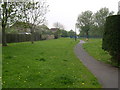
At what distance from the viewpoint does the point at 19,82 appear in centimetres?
612

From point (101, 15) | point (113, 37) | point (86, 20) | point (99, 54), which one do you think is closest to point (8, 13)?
point (99, 54)

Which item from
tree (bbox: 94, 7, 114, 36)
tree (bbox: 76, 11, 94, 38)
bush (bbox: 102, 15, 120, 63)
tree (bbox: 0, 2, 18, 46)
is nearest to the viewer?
bush (bbox: 102, 15, 120, 63)

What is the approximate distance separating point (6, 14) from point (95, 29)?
58907mm

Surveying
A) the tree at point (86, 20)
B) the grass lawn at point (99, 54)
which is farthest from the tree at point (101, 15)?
the grass lawn at point (99, 54)

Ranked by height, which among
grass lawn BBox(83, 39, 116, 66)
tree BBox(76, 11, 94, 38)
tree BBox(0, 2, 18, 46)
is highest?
tree BBox(76, 11, 94, 38)

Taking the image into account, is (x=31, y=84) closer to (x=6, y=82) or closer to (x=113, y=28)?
(x=6, y=82)

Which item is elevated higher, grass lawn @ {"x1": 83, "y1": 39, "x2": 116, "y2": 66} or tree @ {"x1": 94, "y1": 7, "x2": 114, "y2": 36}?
tree @ {"x1": 94, "y1": 7, "x2": 114, "y2": 36}

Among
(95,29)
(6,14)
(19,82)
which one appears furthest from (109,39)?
(95,29)

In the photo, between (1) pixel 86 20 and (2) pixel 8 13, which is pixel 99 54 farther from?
(1) pixel 86 20

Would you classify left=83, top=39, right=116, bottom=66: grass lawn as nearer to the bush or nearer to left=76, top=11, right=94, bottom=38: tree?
the bush

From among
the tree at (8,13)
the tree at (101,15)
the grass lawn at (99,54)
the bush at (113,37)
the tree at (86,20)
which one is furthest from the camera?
the tree at (86,20)

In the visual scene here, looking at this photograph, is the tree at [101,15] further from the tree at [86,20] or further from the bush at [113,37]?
the bush at [113,37]

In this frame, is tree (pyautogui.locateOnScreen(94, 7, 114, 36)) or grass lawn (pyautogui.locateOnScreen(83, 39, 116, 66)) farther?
Answer: tree (pyautogui.locateOnScreen(94, 7, 114, 36))

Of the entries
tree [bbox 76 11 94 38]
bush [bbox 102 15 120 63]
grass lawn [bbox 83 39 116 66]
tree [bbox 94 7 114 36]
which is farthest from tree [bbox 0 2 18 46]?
tree [bbox 76 11 94 38]
